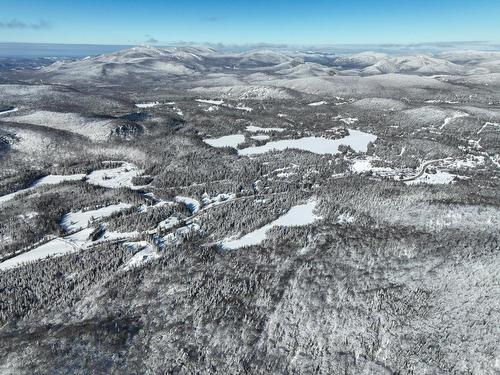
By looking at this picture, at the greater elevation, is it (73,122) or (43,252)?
(73,122)

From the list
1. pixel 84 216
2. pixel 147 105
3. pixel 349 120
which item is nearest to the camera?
pixel 84 216

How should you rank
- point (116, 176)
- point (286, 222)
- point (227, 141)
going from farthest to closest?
point (227, 141) → point (116, 176) → point (286, 222)

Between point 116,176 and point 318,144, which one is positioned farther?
point 318,144

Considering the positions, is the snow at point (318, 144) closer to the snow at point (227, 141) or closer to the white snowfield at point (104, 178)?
the snow at point (227, 141)

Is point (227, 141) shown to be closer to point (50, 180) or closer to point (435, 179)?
point (50, 180)

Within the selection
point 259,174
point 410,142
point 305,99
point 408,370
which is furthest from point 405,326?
point 305,99

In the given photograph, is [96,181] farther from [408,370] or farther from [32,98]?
[32,98]

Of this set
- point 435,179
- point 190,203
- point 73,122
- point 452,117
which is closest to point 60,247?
point 190,203
